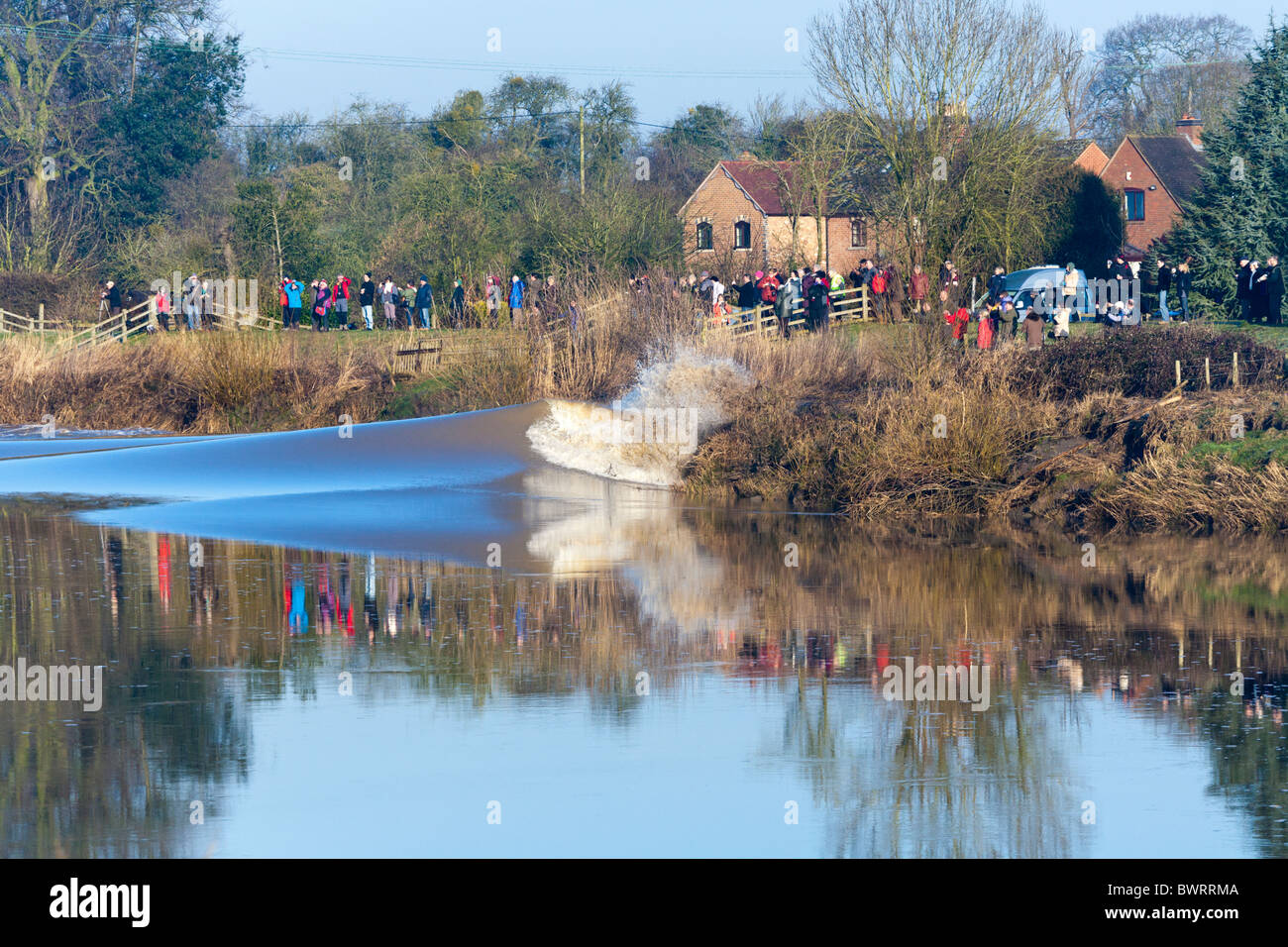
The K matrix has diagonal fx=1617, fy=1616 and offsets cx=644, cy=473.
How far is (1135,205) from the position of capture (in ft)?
197

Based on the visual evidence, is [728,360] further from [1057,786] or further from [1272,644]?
[1057,786]

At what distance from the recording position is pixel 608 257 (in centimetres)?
Answer: 3825

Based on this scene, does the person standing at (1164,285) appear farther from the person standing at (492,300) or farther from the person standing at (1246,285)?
the person standing at (492,300)

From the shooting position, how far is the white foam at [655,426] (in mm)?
22688

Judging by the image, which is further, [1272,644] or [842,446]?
[842,446]

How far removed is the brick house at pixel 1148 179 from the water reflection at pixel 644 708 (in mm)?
45919

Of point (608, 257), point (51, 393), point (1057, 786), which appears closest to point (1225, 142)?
point (608, 257)

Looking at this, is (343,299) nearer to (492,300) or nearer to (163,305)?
(163,305)

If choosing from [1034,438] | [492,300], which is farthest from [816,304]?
[1034,438]

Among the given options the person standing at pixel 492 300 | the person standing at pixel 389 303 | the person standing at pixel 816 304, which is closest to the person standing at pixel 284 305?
the person standing at pixel 389 303

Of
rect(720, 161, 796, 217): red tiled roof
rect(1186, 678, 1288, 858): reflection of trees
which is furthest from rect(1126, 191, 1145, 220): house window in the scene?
rect(1186, 678, 1288, 858): reflection of trees

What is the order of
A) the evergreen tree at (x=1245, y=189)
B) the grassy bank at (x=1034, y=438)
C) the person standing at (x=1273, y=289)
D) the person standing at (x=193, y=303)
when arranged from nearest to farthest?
the grassy bank at (x=1034, y=438) < the person standing at (x=1273, y=289) < the person standing at (x=193, y=303) < the evergreen tree at (x=1245, y=189)
